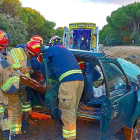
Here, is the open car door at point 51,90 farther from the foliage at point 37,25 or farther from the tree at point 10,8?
the foliage at point 37,25

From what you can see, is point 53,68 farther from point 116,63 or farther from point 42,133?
point 42,133

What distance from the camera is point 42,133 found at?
14.2 ft

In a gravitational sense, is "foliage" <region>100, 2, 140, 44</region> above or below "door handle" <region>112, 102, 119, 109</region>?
above

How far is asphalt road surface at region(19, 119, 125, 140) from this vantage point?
13.8 ft

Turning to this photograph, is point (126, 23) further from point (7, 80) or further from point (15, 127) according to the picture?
point (7, 80)

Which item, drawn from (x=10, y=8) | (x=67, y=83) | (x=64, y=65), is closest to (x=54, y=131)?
(x=67, y=83)

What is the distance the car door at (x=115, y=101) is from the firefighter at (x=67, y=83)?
54cm

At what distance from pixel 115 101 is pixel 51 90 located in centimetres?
106

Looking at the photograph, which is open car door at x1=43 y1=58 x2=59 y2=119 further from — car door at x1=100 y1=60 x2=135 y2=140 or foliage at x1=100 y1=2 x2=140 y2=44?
foliage at x1=100 y1=2 x2=140 y2=44

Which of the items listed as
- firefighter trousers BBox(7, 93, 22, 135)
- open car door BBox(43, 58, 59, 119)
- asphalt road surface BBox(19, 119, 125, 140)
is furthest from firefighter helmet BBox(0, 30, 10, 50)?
asphalt road surface BBox(19, 119, 125, 140)

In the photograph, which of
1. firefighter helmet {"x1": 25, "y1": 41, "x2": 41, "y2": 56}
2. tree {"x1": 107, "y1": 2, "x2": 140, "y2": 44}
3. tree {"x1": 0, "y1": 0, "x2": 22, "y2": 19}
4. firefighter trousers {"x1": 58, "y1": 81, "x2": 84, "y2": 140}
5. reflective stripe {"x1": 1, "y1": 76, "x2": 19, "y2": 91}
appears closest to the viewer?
reflective stripe {"x1": 1, "y1": 76, "x2": 19, "y2": 91}

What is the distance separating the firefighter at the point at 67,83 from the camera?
3.70 metres

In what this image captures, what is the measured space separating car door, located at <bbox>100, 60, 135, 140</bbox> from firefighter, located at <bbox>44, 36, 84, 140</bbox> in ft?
1.79

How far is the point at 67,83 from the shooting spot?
369cm
